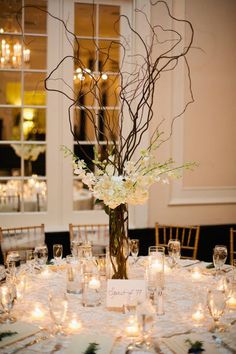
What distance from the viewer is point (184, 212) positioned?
458 cm

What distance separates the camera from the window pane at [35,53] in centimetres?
436

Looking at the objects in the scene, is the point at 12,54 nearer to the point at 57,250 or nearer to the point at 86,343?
the point at 57,250

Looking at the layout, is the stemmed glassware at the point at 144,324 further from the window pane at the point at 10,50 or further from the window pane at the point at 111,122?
the window pane at the point at 10,50

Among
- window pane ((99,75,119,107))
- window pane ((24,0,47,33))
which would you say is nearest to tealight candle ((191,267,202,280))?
window pane ((99,75,119,107))

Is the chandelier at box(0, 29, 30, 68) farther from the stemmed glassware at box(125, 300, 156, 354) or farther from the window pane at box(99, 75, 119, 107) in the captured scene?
the stemmed glassware at box(125, 300, 156, 354)

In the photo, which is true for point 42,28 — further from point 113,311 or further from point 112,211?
point 113,311

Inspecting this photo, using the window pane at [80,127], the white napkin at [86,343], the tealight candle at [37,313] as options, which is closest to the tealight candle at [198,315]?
the white napkin at [86,343]

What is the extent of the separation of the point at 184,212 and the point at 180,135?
0.71 metres

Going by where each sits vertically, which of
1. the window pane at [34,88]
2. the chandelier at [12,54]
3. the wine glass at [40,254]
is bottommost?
the wine glass at [40,254]

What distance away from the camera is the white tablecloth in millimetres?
1895

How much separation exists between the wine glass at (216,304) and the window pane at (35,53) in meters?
2.96

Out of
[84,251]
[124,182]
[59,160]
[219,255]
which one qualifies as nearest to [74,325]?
[124,182]

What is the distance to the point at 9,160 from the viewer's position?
4617 mm

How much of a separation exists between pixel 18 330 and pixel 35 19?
10.1 ft
